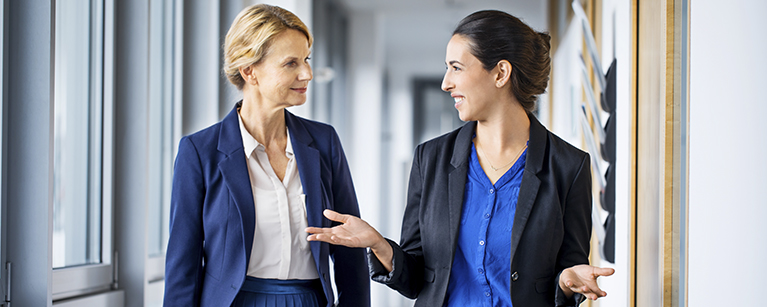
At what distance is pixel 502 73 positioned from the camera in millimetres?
1481

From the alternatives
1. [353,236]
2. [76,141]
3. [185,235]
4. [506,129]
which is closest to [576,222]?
[506,129]

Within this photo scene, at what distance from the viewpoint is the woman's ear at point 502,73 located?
148cm

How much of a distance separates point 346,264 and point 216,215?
0.41 meters

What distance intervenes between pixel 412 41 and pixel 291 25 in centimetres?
462

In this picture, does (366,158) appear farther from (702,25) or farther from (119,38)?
(702,25)

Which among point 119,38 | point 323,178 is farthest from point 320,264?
point 119,38

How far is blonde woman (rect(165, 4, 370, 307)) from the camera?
5.13 feet

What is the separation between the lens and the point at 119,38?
7.72 ft

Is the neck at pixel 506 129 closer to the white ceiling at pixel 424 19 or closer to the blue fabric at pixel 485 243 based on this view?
the blue fabric at pixel 485 243

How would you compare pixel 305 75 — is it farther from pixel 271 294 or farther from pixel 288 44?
pixel 271 294

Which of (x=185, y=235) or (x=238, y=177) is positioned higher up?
(x=238, y=177)

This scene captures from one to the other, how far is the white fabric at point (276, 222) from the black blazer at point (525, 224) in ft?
0.86

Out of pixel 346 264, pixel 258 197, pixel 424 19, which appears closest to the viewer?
pixel 258 197

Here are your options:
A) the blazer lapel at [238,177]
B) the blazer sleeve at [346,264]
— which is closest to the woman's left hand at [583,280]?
the blazer sleeve at [346,264]
